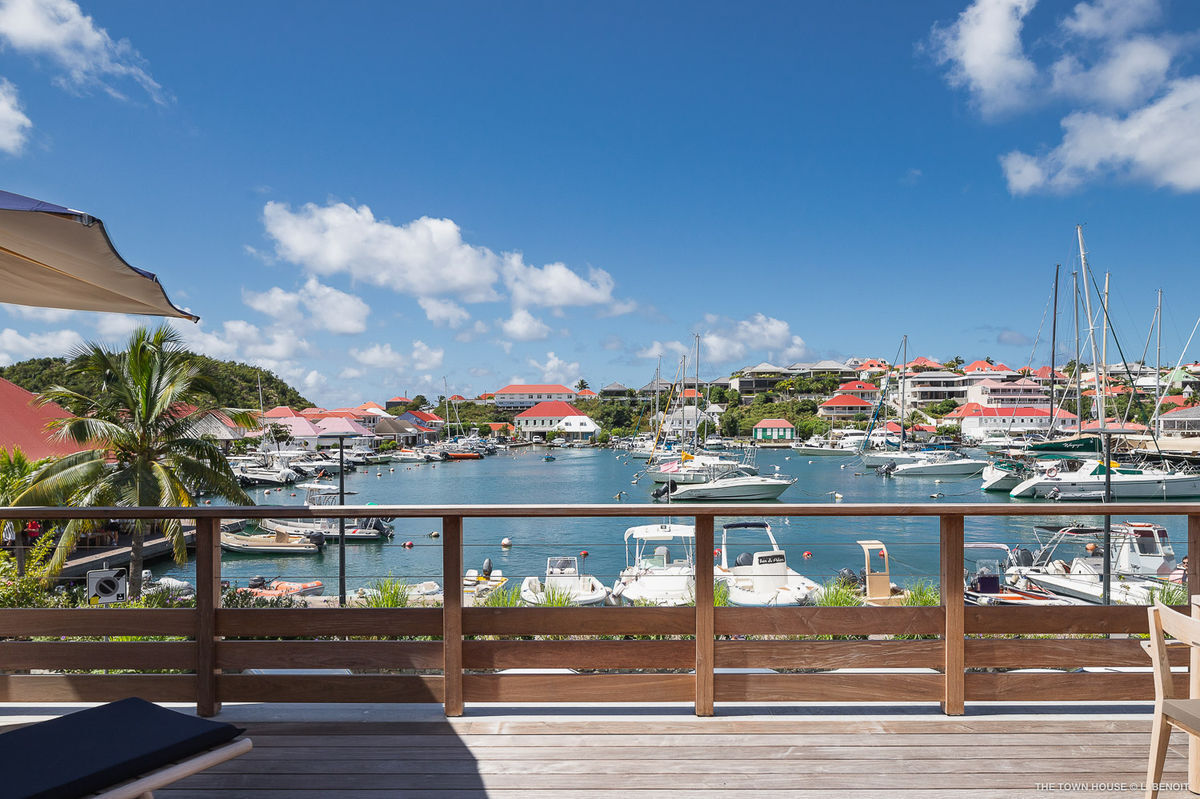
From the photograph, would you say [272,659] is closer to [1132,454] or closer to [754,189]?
[1132,454]

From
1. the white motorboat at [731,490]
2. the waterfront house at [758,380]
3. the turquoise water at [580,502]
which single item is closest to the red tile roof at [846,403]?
the turquoise water at [580,502]

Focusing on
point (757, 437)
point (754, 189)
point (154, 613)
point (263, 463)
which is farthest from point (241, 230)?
point (154, 613)

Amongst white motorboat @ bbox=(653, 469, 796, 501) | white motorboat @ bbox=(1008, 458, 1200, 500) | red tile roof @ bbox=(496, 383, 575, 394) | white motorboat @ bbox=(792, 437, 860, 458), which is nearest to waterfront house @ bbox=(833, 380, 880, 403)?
white motorboat @ bbox=(792, 437, 860, 458)

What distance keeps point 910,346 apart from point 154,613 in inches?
1919

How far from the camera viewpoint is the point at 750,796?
223 cm

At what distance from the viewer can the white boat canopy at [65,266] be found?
5.67 ft

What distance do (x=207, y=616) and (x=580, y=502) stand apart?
2084cm

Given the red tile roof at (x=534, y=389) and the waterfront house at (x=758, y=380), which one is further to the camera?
the red tile roof at (x=534, y=389)

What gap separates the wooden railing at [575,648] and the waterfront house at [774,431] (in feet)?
239

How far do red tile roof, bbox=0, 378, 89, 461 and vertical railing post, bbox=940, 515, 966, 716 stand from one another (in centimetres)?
1459

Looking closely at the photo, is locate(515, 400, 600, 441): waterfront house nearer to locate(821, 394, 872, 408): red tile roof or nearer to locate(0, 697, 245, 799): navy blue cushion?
locate(821, 394, 872, 408): red tile roof

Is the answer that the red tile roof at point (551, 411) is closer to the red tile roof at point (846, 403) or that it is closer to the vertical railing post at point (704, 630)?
the red tile roof at point (846, 403)

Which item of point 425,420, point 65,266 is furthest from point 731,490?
point 425,420

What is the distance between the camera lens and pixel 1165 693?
1.97 m
